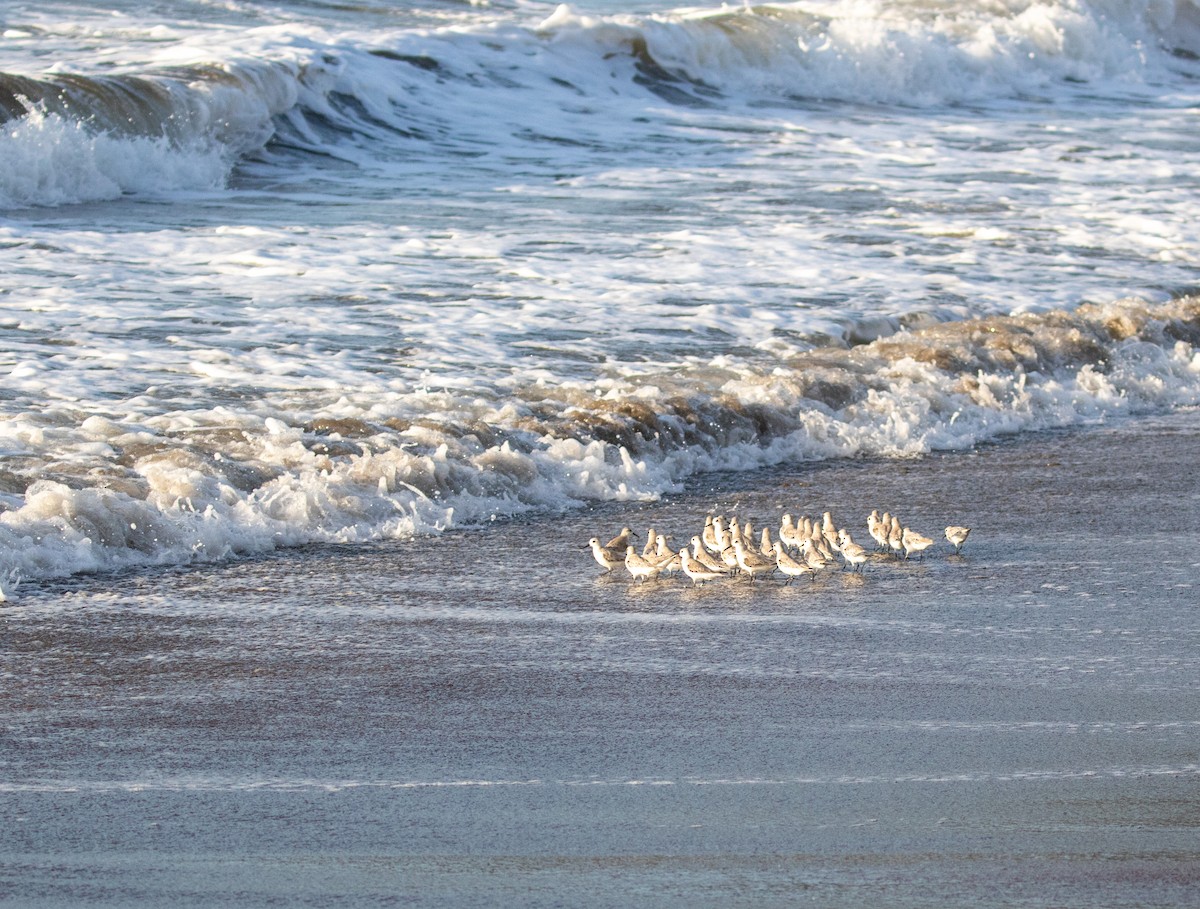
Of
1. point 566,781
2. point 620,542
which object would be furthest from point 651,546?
point 566,781

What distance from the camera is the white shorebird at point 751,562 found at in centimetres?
768

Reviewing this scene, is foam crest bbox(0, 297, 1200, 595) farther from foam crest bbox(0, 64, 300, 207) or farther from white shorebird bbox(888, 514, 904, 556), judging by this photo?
foam crest bbox(0, 64, 300, 207)

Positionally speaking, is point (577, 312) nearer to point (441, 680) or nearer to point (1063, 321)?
point (1063, 321)

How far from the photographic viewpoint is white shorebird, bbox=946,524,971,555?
820 cm

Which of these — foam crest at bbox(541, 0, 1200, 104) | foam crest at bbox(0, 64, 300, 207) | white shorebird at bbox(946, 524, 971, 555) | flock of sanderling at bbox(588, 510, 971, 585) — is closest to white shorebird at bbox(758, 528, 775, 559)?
flock of sanderling at bbox(588, 510, 971, 585)

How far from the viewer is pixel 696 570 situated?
25.0ft

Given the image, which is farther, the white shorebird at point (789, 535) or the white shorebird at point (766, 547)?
the white shorebird at point (789, 535)

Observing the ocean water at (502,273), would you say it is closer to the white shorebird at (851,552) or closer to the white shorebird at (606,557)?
the white shorebird at (606,557)

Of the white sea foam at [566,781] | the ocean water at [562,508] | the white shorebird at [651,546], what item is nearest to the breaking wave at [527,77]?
the ocean water at [562,508]

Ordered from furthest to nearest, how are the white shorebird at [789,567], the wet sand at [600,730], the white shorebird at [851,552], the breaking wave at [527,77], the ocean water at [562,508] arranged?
1. the breaking wave at [527,77]
2. the white shorebird at [851,552]
3. the white shorebird at [789,567]
4. the ocean water at [562,508]
5. the wet sand at [600,730]

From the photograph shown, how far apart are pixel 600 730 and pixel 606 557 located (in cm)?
229

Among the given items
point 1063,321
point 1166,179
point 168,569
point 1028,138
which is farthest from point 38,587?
point 1028,138

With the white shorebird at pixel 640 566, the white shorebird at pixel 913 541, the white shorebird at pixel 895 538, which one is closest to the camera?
the white shorebird at pixel 640 566

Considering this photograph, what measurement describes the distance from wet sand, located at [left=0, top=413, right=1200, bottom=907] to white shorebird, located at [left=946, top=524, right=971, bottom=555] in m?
0.06
